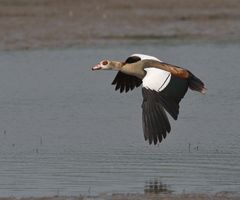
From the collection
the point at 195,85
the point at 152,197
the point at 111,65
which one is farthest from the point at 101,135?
the point at 152,197

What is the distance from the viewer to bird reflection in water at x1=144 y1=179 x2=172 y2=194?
8.95 metres

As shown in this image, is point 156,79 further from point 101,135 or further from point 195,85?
point 101,135

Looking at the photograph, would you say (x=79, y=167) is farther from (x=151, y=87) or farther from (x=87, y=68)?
(x=87, y=68)

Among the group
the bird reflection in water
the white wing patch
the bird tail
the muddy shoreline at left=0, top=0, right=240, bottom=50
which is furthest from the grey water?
the muddy shoreline at left=0, top=0, right=240, bottom=50

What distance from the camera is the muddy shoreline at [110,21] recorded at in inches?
776

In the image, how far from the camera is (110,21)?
21453mm

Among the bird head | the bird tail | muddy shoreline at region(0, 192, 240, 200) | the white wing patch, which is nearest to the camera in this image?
muddy shoreline at region(0, 192, 240, 200)

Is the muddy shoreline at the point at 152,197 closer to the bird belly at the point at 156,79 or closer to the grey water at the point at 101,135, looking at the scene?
the grey water at the point at 101,135

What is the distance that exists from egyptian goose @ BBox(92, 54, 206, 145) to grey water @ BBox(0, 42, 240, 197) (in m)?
0.52

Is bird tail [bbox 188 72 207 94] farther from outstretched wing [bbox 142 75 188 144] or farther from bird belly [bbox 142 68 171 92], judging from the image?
bird belly [bbox 142 68 171 92]

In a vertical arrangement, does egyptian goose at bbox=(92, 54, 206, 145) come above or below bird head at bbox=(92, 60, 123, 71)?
below

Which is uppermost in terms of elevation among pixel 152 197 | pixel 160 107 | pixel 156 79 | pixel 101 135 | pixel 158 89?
pixel 156 79

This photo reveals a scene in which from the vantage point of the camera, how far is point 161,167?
9.90 meters

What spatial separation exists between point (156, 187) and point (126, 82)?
9.18 ft
